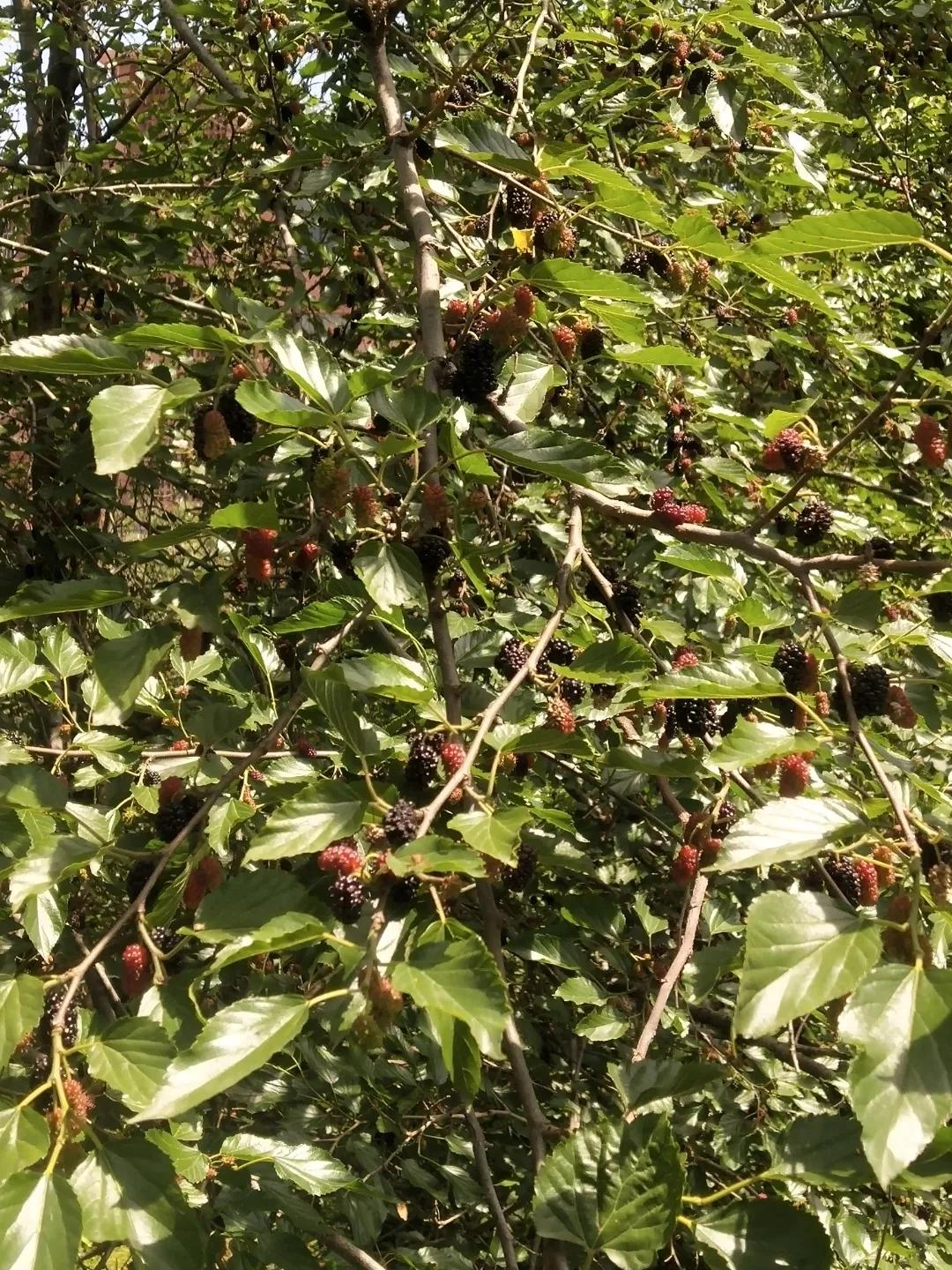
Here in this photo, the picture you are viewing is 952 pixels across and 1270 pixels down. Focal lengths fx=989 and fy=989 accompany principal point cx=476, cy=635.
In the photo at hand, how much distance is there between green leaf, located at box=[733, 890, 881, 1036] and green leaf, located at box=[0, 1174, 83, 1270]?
0.40m

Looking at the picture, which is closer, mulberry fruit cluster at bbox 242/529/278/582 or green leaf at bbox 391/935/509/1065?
green leaf at bbox 391/935/509/1065

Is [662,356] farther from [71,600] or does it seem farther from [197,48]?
[197,48]

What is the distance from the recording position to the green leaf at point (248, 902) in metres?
0.71

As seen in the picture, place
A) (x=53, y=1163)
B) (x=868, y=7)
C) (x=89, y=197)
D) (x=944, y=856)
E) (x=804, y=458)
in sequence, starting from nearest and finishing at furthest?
1. (x=53, y=1163)
2. (x=944, y=856)
3. (x=804, y=458)
4. (x=89, y=197)
5. (x=868, y=7)

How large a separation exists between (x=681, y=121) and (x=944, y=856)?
1.13 metres

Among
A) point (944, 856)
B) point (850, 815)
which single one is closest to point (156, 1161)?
point (850, 815)

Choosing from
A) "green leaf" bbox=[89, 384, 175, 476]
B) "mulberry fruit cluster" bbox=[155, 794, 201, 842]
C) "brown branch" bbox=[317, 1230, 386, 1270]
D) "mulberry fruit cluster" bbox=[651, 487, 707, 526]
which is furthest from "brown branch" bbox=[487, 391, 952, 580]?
"brown branch" bbox=[317, 1230, 386, 1270]

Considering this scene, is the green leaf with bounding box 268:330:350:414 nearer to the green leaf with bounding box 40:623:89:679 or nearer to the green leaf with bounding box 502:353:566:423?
the green leaf with bounding box 502:353:566:423

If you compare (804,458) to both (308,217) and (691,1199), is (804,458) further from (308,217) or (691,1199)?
(308,217)

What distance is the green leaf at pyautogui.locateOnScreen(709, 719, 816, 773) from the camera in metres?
0.71

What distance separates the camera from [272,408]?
2.49 feet

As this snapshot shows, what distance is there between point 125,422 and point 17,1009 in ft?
1.38

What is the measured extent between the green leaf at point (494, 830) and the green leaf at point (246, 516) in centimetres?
28

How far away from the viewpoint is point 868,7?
2.01m
